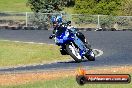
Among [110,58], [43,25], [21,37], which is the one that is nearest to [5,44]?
[21,37]

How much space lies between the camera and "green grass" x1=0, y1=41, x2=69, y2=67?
73.3 feet

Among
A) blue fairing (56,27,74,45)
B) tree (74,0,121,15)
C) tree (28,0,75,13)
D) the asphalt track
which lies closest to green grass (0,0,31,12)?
Answer: tree (28,0,75,13)

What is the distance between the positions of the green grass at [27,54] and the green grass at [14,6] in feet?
118

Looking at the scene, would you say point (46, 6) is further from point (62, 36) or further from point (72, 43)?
point (62, 36)

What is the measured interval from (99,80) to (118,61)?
15.2 meters

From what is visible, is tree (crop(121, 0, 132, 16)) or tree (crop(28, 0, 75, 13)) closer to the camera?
tree (crop(121, 0, 132, 16))

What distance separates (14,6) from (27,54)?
43.0 m

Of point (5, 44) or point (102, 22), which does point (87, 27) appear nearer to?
point (102, 22)

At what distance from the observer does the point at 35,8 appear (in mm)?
47562

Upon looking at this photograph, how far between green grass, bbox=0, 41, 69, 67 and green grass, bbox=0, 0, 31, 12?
36.0 metres

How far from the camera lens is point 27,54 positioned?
23672 millimetres

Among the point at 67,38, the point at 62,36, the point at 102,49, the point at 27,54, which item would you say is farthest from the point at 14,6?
the point at 62,36

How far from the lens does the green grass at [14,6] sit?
207 ft

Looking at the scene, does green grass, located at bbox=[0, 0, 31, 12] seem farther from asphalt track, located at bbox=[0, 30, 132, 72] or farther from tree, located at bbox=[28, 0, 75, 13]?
asphalt track, located at bbox=[0, 30, 132, 72]
